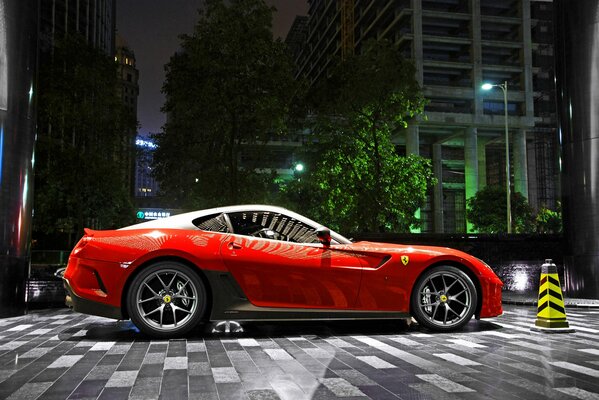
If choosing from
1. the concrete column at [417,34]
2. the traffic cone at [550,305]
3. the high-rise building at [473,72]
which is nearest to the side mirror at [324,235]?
the traffic cone at [550,305]

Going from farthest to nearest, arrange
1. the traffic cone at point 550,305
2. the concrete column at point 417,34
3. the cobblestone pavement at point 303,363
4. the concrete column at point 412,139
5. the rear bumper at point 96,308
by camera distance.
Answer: the concrete column at point 417,34, the concrete column at point 412,139, the traffic cone at point 550,305, the rear bumper at point 96,308, the cobblestone pavement at point 303,363

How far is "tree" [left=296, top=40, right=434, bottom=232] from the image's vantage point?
2134 cm

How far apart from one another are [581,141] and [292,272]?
7.49 m

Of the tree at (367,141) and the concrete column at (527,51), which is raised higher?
the concrete column at (527,51)

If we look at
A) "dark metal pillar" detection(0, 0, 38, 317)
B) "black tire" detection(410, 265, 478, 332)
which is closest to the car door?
"black tire" detection(410, 265, 478, 332)

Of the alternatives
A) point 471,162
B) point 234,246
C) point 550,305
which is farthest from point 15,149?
point 471,162

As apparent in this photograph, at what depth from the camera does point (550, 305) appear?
21.2 ft

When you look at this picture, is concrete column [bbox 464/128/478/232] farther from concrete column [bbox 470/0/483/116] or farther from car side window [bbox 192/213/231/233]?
car side window [bbox 192/213/231/233]

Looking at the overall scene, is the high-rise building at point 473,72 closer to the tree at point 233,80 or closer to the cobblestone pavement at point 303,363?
the tree at point 233,80

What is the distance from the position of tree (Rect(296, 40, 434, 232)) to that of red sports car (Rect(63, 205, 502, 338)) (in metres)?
15.0

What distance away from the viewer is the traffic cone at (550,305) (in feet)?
20.9

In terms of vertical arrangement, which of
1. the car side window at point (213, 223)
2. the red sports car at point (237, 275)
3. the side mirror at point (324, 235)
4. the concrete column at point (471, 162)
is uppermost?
the concrete column at point (471, 162)

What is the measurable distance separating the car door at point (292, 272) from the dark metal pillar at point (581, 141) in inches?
260

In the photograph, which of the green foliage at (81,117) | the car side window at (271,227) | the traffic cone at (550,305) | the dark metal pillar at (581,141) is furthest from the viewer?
the green foliage at (81,117)
